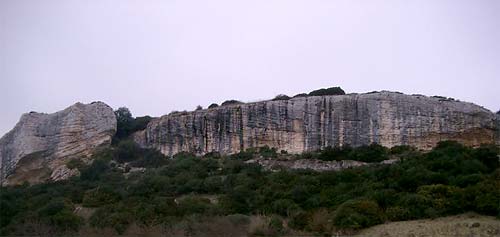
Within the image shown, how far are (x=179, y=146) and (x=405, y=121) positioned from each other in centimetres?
1338

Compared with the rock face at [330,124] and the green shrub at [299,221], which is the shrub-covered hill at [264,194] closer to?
the green shrub at [299,221]

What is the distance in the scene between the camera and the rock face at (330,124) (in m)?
34.1

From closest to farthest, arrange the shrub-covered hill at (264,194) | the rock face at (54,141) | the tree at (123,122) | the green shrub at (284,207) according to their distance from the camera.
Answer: the shrub-covered hill at (264,194)
the green shrub at (284,207)
the rock face at (54,141)
the tree at (123,122)

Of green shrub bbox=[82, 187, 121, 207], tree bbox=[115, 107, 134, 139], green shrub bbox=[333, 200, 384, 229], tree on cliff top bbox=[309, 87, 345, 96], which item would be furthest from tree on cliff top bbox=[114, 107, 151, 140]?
green shrub bbox=[333, 200, 384, 229]

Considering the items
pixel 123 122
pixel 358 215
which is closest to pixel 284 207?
pixel 358 215

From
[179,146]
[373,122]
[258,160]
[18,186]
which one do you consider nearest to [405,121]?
[373,122]

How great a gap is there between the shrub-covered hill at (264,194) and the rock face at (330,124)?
1.27 metres

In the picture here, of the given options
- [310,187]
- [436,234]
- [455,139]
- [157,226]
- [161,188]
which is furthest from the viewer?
[455,139]

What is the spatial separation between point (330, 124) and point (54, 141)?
698 inches

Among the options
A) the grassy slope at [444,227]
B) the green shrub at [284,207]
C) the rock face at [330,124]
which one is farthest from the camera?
the rock face at [330,124]

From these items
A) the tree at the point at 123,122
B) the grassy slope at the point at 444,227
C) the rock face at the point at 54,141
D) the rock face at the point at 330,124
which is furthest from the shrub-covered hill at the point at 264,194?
the tree at the point at 123,122

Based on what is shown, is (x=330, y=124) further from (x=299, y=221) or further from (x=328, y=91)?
(x=299, y=221)

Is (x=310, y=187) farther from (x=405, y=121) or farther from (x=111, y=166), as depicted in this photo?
(x=111, y=166)

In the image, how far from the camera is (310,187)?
27969 millimetres
